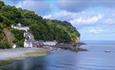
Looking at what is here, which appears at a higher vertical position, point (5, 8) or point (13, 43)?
point (5, 8)

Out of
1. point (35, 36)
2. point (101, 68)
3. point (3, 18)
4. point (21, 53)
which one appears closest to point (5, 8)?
point (3, 18)

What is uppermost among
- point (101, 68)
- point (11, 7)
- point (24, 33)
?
point (11, 7)

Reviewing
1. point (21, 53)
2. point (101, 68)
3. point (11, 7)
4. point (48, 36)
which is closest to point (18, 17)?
point (11, 7)

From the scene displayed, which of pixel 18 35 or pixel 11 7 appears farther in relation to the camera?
pixel 11 7

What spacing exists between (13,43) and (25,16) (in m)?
51.1

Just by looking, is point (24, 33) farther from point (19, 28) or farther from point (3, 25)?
point (3, 25)

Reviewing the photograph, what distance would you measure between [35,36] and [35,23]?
7.28 meters

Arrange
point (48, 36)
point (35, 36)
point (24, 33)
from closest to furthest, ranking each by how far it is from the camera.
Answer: point (24, 33) < point (35, 36) < point (48, 36)

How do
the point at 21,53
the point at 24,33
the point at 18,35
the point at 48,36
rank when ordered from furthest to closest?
the point at 48,36 < the point at 24,33 < the point at 18,35 < the point at 21,53

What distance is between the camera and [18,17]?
166500mm

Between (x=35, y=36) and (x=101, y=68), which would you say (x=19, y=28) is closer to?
(x=35, y=36)

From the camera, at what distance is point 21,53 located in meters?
113

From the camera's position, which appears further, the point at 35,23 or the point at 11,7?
the point at 35,23

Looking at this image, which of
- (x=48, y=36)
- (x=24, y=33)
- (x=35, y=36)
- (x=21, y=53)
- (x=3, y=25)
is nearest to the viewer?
(x=21, y=53)
